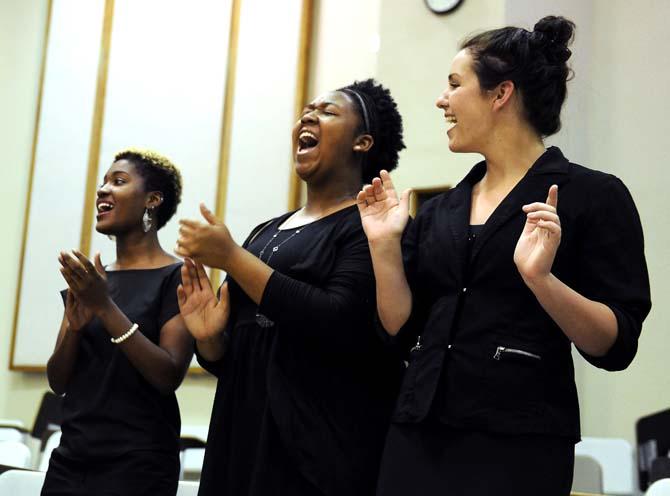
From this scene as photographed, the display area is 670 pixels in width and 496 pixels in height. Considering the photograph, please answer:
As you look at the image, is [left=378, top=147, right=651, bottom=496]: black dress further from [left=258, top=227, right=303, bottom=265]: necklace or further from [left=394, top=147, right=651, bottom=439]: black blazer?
[left=258, top=227, right=303, bottom=265]: necklace

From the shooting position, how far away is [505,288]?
5.85ft

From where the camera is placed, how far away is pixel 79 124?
6.88m

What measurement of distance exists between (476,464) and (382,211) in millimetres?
627

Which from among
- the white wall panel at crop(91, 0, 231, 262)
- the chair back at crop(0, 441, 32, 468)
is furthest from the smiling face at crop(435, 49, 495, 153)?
the white wall panel at crop(91, 0, 231, 262)

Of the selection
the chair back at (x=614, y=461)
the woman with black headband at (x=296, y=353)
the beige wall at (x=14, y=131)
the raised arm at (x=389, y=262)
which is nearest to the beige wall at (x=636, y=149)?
the chair back at (x=614, y=461)

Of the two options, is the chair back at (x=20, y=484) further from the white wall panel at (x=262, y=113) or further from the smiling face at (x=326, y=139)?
the white wall panel at (x=262, y=113)

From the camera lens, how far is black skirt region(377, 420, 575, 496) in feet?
5.42

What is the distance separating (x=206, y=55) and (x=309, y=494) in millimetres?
5119

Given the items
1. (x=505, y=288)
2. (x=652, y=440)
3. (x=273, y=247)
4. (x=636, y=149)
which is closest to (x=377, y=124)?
(x=273, y=247)

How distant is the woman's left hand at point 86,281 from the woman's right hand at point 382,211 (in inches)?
34.5

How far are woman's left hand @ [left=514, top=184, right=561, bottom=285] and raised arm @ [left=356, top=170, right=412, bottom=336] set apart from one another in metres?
0.31

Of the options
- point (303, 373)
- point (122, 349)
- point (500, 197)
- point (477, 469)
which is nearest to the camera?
point (477, 469)

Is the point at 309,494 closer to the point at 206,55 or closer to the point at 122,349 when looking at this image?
the point at 122,349

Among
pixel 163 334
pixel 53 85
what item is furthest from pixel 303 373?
pixel 53 85
